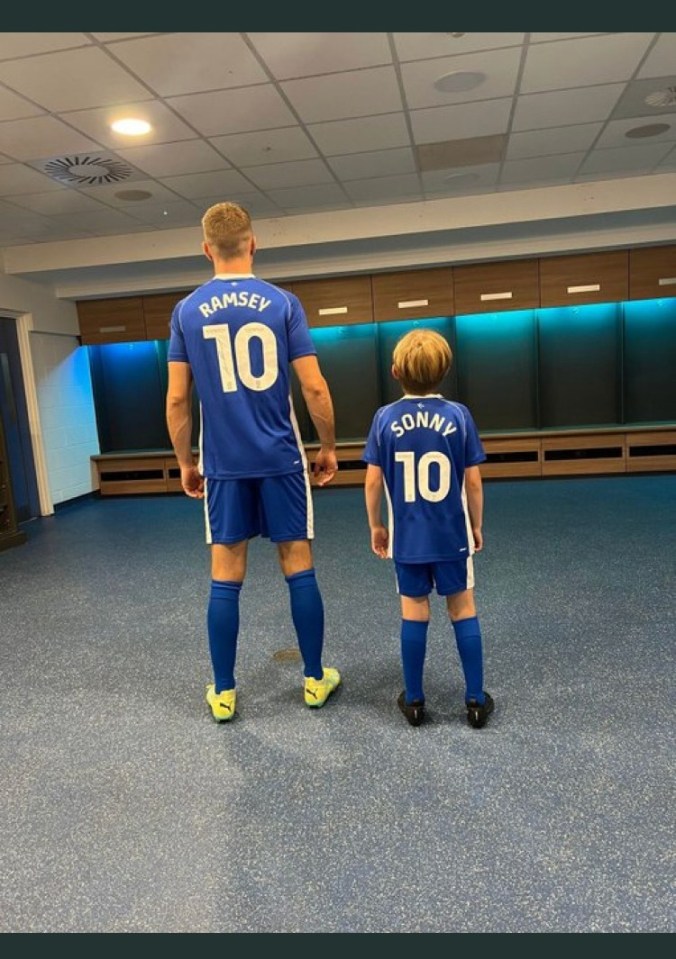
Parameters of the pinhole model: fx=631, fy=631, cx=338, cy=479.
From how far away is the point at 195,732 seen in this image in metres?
2.10

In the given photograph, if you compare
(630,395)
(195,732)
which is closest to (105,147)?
(195,732)

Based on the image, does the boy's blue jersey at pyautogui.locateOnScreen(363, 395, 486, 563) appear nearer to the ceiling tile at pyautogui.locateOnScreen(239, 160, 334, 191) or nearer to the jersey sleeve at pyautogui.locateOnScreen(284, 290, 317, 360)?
the jersey sleeve at pyautogui.locateOnScreen(284, 290, 317, 360)

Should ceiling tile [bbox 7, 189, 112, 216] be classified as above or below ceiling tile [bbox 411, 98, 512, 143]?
above

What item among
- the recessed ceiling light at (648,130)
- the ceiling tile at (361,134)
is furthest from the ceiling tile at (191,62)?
the recessed ceiling light at (648,130)

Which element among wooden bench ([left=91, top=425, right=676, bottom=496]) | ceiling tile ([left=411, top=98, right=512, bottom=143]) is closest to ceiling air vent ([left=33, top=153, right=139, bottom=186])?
ceiling tile ([left=411, top=98, right=512, bottom=143])

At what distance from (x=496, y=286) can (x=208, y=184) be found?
3.18m

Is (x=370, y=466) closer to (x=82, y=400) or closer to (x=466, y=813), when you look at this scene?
(x=466, y=813)

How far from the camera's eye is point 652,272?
630 centimetres

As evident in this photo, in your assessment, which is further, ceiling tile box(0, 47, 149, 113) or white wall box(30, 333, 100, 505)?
white wall box(30, 333, 100, 505)

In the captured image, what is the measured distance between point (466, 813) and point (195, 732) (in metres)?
0.94

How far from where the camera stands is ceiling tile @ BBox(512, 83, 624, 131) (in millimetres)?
3615

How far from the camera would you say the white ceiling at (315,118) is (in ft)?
9.71

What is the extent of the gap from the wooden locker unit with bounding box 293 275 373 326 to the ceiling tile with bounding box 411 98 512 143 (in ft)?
8.52

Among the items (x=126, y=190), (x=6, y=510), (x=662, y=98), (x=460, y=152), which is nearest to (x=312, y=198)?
(x=460, y=152)
